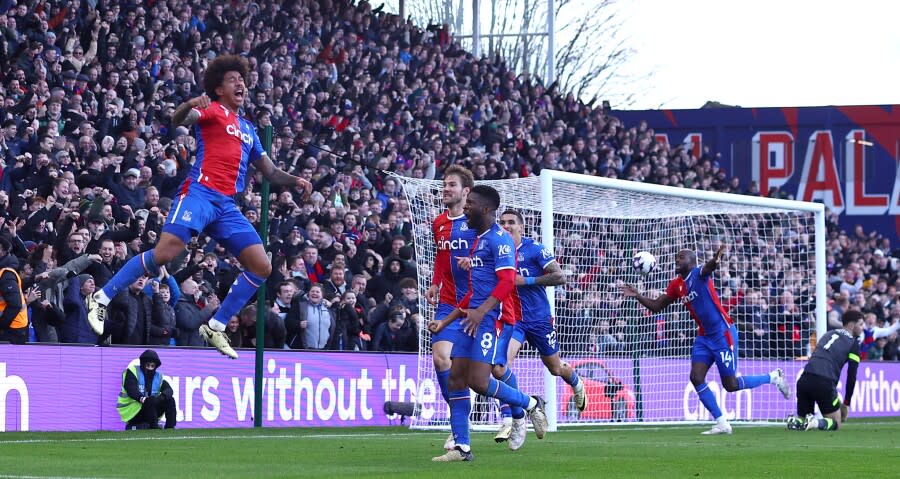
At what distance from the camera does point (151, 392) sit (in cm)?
1655

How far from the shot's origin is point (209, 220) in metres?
11.2

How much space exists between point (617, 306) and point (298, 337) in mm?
4914

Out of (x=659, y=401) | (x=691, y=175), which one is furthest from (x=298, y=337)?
(x=691, y=175)

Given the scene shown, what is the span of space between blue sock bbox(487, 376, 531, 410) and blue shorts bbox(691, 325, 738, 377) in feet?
20.8

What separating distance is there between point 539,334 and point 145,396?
4471mm

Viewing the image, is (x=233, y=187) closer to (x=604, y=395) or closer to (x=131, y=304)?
(x=131, y=304)

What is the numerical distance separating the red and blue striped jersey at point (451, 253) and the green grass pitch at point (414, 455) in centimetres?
135

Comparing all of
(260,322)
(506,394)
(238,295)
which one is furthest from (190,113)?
(260,322)

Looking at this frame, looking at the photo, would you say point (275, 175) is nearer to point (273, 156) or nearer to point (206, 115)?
point (206, 115)

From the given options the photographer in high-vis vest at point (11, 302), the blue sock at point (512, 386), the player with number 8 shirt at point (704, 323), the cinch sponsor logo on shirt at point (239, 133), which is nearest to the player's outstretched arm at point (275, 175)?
the cinch sponsor logo on shirt at point (239, 133)

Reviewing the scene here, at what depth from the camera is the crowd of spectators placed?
17.3 m

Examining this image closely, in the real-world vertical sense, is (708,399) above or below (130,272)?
below

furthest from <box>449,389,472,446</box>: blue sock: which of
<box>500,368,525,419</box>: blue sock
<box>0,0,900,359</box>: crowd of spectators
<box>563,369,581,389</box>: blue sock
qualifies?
<box>0,0,900,359</box>: crowd of spectators

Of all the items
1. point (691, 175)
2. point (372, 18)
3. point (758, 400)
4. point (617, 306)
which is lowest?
point (758, 400)
